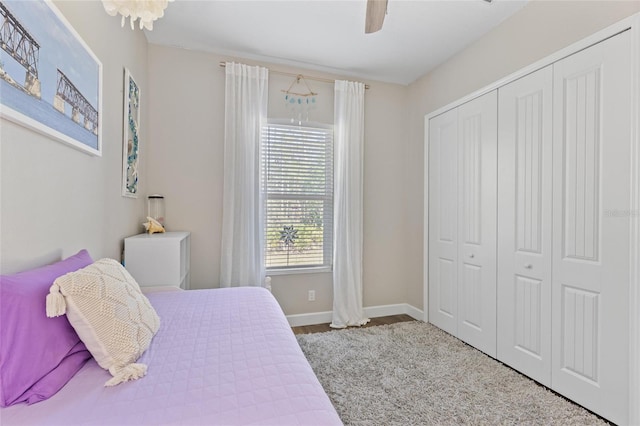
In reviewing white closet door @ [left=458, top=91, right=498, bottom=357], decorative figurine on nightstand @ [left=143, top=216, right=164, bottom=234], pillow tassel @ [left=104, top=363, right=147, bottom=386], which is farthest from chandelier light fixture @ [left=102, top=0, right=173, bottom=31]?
white closet door @ [left=458, top=91, right=498, bottom=357]

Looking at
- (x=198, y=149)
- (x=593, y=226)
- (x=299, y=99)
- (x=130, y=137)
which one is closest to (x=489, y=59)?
(x=593, y=226)

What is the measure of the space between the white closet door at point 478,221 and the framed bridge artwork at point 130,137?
2737 millimetres

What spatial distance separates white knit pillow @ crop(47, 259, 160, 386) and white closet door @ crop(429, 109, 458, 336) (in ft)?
8.45

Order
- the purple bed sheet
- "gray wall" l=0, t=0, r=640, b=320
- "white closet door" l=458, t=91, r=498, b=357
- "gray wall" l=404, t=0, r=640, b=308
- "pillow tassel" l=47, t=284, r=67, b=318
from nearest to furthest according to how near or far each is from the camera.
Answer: the purple bed sheet < "pillow tassel" l=47, t=284, r=67, b=318 < "gray wall" l=0, t=0, r=640, b=320 < "gray wall" l=404, t=0, r=640, b=308 < "white closet door" l=458, t=91, r=498, b=357

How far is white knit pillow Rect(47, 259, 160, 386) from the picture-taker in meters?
0.94

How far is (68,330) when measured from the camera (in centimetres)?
99

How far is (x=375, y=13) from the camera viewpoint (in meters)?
1.75

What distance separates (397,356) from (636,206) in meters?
1.79

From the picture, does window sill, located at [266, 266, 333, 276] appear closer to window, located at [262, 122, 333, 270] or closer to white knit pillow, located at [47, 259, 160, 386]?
window, located at [262, 122, 333, 270]

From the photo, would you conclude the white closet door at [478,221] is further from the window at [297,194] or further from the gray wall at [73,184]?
the gray wall at [73,184]

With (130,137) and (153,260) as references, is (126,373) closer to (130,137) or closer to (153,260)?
(153,260)

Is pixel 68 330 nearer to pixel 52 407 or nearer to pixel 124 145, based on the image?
pixel 52 407

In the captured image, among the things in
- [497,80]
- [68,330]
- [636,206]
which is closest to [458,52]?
[497,80]

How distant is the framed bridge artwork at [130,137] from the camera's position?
206 centimetres
